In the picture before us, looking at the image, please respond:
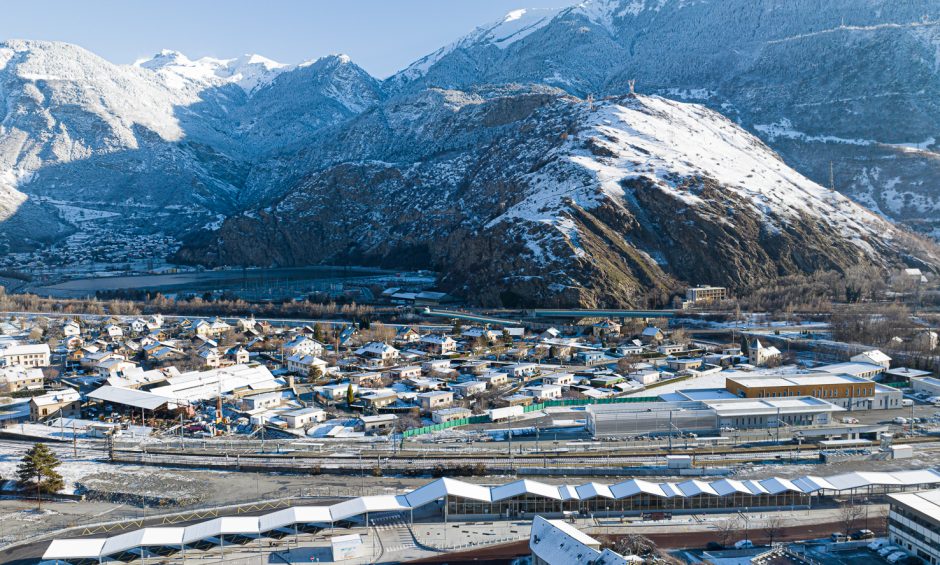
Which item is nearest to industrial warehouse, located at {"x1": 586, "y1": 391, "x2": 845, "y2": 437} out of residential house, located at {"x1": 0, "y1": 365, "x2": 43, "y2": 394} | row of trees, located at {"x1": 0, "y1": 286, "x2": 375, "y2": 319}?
residential house, located at {"x1": 0, "y1": 365, "x2": 43, "y2": 394}

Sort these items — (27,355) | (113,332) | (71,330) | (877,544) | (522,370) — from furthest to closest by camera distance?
1. (113,332)
2. (71,330)
3. (27,355)
4. (522,370)
5. (877,544)

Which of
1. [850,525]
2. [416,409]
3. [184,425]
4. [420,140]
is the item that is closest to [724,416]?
[850,525]

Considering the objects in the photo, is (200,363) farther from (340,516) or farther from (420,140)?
(420,140)

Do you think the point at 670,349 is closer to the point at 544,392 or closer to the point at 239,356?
the point at 544,392

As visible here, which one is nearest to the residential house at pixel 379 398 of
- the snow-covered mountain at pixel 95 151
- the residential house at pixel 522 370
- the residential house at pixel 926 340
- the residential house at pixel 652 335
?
the residential house at pixel 522 370

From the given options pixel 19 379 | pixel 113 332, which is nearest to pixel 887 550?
pixel 19 379

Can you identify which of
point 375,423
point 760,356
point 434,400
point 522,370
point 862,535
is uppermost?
point 760,356

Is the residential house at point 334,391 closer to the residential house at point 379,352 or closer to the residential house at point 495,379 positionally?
the residential house at point 495,379
